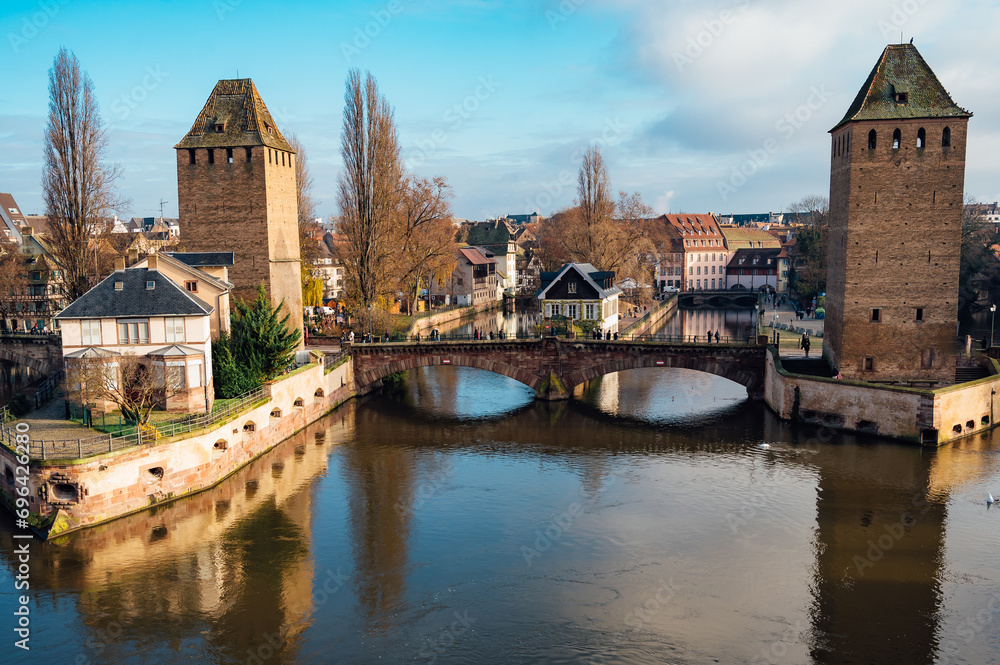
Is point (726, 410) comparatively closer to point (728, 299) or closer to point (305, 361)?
point (305, 361)

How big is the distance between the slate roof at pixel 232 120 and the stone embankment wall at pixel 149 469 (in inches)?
634

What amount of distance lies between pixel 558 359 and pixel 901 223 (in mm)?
20306

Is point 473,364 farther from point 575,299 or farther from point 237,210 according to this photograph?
point 237,210

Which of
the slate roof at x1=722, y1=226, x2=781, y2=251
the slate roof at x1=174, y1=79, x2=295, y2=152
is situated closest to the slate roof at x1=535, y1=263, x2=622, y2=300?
the slate roof at x1=174, y1=79, x2=295, y2=152

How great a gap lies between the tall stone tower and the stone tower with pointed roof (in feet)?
108

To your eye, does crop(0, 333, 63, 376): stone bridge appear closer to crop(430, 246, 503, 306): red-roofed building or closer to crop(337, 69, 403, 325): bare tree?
crop(337, 69, 403, 325): bare tree

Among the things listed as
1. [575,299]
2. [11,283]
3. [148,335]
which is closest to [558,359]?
[575,299]

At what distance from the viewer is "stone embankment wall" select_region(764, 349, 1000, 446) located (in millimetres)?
36500

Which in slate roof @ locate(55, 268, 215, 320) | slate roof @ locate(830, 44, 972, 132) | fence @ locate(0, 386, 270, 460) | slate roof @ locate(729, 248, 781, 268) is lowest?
fence @ locate(0, 386, 270, 460)

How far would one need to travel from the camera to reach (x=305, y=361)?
45.0 metres

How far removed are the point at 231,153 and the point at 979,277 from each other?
7130cm

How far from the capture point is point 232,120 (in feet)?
155

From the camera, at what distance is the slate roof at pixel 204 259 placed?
147ft

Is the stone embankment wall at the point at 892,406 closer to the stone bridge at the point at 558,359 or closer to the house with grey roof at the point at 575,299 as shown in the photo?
the stone bridge at the point at 558,359
